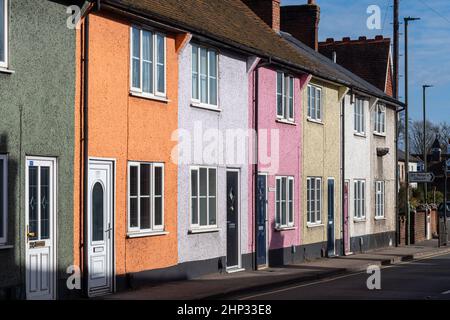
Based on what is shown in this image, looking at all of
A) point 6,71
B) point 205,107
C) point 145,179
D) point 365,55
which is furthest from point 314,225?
point 365,55

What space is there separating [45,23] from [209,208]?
773 cm

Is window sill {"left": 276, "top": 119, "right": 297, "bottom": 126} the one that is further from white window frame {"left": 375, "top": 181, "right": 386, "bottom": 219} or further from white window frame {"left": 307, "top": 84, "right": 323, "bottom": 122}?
white window frame {"left": 375, "top": 181, "right": 386, "bottom": 219}

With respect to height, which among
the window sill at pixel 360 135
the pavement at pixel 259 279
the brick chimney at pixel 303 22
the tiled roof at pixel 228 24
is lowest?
the pavement at pixel 259 279

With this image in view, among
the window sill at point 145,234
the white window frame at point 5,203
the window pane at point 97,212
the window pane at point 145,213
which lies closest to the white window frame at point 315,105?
the window sill at point 145,234

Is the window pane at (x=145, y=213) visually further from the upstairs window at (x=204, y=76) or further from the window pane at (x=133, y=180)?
the upstairs window at (x=204, y=76)

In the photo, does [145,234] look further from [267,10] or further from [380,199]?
[380,199]

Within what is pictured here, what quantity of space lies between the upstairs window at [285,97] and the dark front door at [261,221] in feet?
7.37

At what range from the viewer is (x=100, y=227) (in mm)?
17516

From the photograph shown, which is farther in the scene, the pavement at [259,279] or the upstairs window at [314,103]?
the upstairs window at [314,103]

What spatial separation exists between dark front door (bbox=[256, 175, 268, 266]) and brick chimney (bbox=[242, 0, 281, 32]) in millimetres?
8001

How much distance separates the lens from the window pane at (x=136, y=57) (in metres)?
18.7

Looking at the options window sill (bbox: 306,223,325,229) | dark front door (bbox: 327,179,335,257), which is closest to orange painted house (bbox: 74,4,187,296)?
window sill (bbox: 306,223,325,229)
